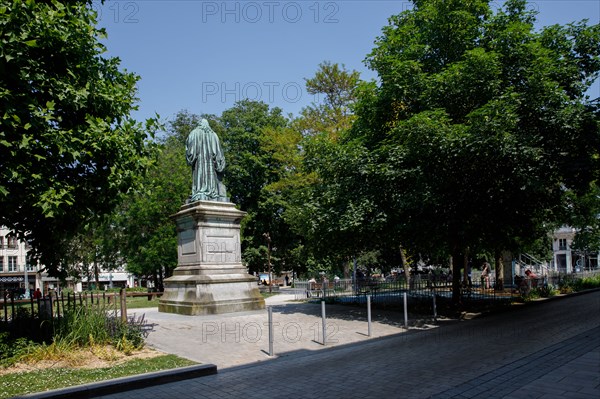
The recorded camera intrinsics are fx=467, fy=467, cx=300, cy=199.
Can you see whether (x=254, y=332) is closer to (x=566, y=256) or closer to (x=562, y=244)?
(x=562, y=244)

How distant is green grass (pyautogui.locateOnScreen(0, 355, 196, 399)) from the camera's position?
23.2ft

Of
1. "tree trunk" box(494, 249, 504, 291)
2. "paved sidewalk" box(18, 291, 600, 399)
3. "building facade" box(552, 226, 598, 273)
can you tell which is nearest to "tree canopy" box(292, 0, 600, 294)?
"paved sidewalk" box(18, 291, 600, 399)

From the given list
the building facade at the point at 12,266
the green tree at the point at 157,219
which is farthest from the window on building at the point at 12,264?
the green tree at the point at 157,219

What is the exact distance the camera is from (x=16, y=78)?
8.24 meters

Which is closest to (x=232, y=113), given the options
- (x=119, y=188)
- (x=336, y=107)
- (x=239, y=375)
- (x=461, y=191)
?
(x=336, y=107)

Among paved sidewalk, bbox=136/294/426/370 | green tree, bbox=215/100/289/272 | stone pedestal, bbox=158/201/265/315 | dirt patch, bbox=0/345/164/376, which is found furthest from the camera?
green tree, bbox=215/100/289/272

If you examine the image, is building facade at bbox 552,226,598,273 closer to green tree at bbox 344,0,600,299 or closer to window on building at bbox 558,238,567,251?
window on building at bbox 558,238,567,251

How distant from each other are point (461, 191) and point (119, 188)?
33.7 feet

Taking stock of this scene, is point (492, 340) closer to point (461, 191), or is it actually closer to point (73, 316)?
point (461, 191)

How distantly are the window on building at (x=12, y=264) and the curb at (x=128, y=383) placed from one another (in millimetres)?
68447

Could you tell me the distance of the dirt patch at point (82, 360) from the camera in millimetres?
8430

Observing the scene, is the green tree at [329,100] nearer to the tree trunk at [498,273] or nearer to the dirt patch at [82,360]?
the tree trunk at [498,273]

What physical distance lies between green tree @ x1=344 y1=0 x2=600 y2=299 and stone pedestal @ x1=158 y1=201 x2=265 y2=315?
17.8ft

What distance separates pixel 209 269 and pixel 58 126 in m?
8.42
